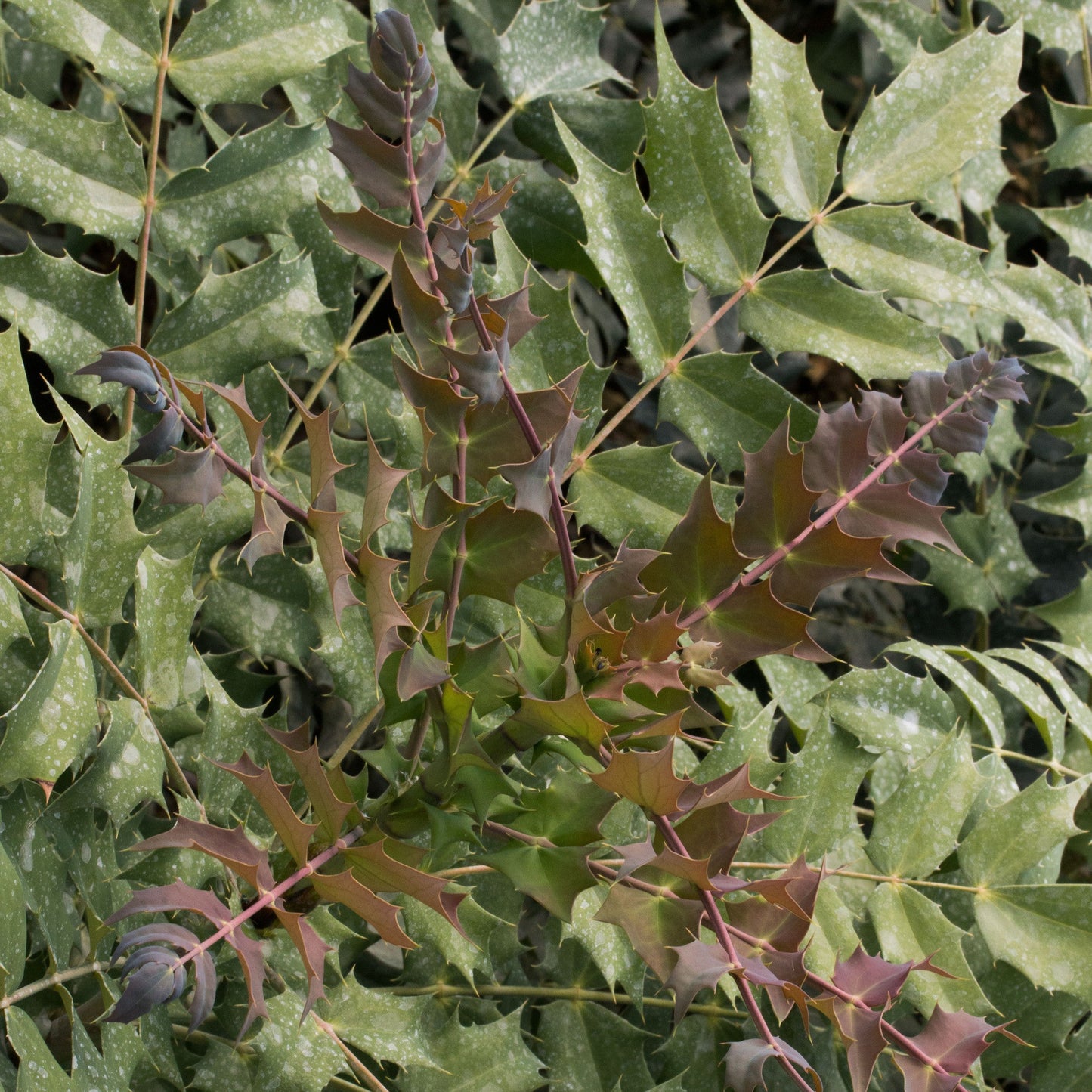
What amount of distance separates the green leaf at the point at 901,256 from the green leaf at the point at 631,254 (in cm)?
11

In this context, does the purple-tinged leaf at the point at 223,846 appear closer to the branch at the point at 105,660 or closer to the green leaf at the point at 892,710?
the branch at the point at 105,660

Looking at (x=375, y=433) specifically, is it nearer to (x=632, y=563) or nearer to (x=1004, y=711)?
(x=632, y=563)

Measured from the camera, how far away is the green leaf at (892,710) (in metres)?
0.66

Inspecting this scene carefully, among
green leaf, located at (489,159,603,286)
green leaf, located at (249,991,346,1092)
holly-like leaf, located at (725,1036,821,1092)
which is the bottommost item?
green leaf, located at (249,991,346,1092)

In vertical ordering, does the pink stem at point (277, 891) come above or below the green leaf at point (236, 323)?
below

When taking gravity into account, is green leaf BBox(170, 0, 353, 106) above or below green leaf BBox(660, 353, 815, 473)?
above

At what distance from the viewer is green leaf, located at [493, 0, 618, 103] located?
0.71 meters

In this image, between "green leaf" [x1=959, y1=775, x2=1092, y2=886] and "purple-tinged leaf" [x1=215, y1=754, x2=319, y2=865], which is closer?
"purple-tinged leaf" [x1=215, y1=754, x2=319, y2=865]

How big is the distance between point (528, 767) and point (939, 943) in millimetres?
265

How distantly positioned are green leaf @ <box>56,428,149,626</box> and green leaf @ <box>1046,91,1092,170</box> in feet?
2.43

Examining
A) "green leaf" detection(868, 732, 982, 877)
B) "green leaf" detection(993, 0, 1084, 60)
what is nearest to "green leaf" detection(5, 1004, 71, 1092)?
"green leaf" detection(868, 732, 982, 877)

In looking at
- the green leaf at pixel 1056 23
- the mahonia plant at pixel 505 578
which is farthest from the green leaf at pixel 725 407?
the green leaf at pixel 1056 23

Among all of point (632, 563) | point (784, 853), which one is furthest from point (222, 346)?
point (784, 853)

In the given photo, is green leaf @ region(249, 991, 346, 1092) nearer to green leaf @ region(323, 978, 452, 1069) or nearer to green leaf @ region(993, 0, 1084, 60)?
green leaf @ region(323, 978, 452, 1069)
